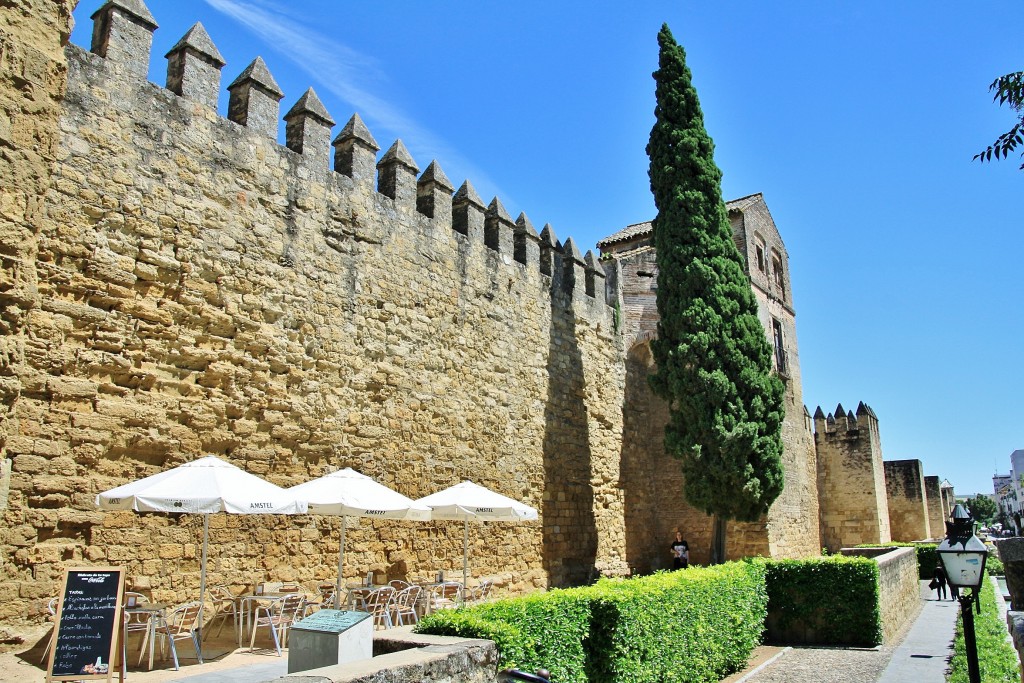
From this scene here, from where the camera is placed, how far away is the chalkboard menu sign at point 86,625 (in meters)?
4.94

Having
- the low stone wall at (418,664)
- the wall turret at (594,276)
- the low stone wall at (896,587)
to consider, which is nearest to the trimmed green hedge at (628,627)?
the low stone wall at (418,664)

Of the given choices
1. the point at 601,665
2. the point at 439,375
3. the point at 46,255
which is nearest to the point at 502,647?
the point at 601,665

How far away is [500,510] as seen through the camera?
384 inches

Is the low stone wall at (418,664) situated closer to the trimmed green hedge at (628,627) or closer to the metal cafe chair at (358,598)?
the trimmed green hedge at (628,627)

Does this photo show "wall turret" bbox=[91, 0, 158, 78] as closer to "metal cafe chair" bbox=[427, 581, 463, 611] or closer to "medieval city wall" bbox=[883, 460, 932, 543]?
"metal cafe chair" bbox=[427, 581, 463, 611]

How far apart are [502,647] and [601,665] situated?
201 cm

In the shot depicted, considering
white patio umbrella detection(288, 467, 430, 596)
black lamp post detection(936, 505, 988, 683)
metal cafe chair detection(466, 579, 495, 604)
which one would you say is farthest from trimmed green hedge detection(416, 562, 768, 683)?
black lamp post detection(936, 505, 988, 683)

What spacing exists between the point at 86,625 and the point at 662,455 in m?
13.7

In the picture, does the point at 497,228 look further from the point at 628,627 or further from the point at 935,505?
the point at 935,505

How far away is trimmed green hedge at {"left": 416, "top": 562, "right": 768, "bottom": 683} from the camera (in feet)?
18.9

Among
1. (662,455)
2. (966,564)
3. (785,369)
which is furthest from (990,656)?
(785,369)

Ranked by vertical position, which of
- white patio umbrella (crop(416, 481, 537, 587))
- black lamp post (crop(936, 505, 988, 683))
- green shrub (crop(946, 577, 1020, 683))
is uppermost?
white patio umbrella (crop(416, 481, 537, 587))

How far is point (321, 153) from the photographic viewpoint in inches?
396

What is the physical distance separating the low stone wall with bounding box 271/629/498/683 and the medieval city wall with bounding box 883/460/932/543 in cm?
2967
